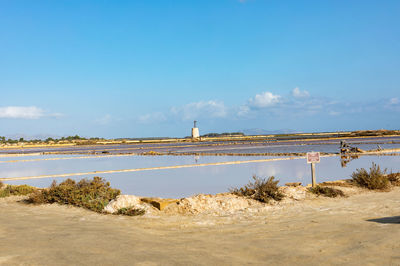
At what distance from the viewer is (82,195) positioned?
10617mm

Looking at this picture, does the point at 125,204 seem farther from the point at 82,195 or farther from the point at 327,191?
the point at 327,191

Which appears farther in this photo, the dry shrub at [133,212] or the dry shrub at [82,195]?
the dry shrub at [82,195]

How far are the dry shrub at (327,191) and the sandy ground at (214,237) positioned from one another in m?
0.94

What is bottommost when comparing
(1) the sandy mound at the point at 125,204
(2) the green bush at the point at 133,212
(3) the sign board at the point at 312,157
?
(2) the green bush at the point at 133,212

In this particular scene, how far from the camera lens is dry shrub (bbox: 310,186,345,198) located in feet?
37.0

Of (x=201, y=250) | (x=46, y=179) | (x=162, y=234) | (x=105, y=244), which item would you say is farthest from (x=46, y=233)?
(x=46, y=179)

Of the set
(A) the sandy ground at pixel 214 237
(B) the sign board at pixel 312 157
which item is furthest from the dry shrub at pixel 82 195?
(B) the sign board at pixel 312 157

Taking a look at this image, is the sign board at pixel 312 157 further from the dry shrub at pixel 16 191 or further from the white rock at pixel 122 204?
the dry shrub at pixel 16 191

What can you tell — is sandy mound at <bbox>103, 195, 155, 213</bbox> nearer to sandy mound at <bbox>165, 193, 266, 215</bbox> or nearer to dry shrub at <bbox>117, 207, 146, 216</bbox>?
dry shrub at <bbox>117, 207, 146, 216</bbox>

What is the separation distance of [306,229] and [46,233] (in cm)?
497

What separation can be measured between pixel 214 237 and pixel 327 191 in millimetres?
5628

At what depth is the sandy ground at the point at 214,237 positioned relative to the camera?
210 inches

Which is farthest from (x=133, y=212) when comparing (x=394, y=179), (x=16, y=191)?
(x=394, y=179)

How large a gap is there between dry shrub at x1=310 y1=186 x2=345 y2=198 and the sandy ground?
0.94 m
